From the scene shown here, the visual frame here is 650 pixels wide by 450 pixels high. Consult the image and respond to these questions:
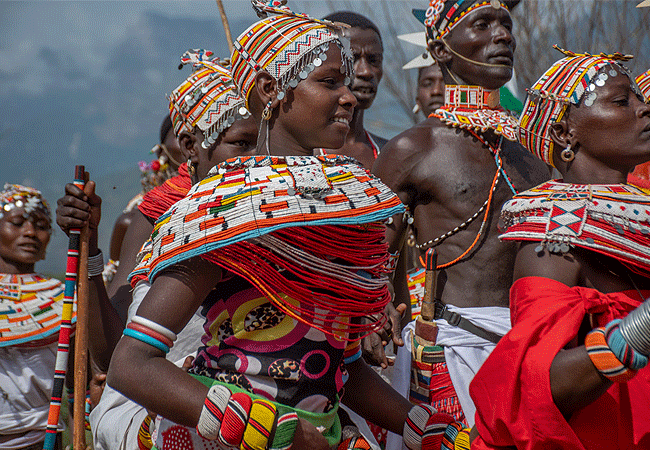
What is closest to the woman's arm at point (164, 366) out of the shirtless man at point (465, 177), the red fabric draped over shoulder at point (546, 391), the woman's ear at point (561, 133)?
the red fabric draped over shoulder at point (546, 391)

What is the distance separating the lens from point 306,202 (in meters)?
2.21

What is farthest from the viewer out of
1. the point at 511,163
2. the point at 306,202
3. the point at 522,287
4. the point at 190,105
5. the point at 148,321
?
the point at 511,163

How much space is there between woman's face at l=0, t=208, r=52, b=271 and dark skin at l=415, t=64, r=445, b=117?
3.93 meters

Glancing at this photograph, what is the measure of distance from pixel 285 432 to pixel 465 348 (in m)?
1.79

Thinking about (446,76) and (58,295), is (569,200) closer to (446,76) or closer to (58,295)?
(446,76)

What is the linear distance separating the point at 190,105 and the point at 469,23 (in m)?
1.77

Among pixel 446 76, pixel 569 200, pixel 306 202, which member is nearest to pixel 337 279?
pixel 306 202

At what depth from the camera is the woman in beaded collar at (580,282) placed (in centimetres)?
219

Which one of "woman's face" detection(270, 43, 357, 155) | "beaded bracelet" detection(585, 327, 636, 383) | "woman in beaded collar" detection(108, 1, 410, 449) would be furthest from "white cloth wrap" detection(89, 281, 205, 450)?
"beaded bracelet" detection(585, 327, 636, 383)

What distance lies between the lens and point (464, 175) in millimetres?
3959

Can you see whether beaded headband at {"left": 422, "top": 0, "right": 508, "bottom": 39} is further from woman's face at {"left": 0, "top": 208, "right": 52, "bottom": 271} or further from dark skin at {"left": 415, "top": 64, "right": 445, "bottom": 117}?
woman's face at {"left": 0, "top": 208, "right": 52, "bottom": 271}

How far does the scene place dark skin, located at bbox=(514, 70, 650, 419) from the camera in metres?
2.47

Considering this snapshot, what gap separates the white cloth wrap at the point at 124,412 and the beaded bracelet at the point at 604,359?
1752mm

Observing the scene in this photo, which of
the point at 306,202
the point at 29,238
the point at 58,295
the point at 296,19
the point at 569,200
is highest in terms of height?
the point at 296,19
